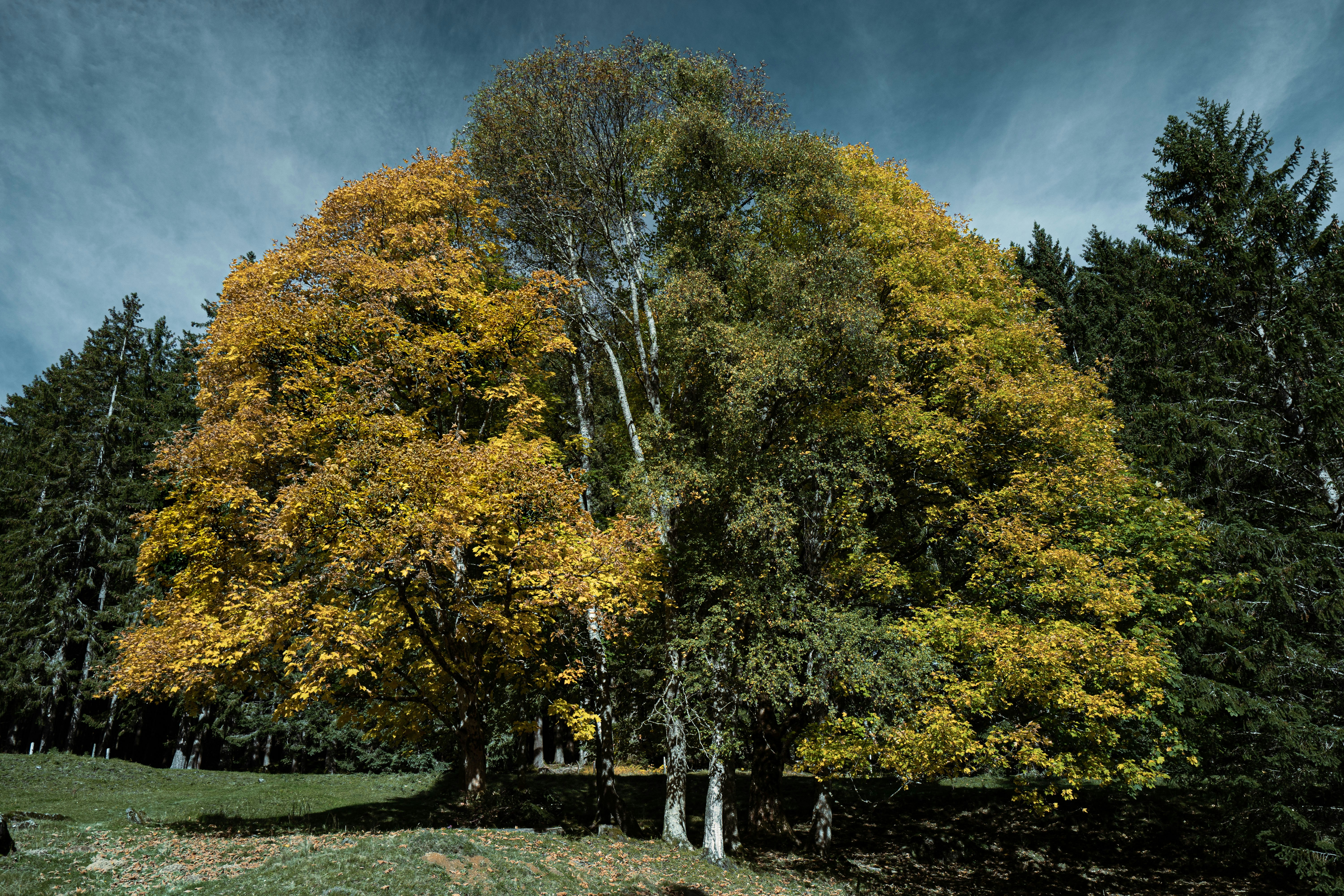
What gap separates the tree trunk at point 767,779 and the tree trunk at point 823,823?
0.67 meters

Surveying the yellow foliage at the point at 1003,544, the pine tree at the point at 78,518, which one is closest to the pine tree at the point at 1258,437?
the yellow foliage at the point at 1003,544

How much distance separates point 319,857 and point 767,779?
38.0ft

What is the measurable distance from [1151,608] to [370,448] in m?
18.1

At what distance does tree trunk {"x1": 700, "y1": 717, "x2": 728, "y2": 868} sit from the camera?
13211 millimetres

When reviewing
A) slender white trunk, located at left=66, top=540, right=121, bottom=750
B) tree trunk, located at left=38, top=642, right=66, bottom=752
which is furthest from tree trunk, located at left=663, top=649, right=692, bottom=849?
tree trunk, located at left=38, top=642, right=66, bottom=752

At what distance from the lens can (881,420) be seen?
15.9 metres

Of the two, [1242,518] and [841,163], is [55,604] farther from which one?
[1242,518]

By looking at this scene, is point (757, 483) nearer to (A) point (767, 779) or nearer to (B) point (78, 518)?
(A) point (767, 779)

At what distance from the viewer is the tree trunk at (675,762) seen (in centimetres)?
1409

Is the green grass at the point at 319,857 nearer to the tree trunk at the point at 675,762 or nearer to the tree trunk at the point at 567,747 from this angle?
the tree trunk at the point at 675,762

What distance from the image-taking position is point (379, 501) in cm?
1142

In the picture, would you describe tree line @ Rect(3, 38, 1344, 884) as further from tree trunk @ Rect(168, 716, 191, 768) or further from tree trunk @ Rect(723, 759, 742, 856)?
tree trunk @ Rect(168, 716, 191, 768)

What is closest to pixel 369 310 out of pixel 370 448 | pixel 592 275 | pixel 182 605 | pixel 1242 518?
pixel 370 448

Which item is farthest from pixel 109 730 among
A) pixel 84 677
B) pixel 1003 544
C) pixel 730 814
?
pixel 1003 544
